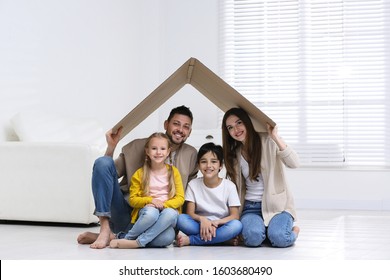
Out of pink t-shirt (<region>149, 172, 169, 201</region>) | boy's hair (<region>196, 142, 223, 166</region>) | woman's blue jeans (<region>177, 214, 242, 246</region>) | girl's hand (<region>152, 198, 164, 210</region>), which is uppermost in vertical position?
boy's hair (<region>196, 142, 223, 166</region>)

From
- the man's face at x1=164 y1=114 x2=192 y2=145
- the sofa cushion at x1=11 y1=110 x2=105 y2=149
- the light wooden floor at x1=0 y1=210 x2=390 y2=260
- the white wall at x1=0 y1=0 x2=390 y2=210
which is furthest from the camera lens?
the white wall at x1=0 y1=0 x2=390 y2=210

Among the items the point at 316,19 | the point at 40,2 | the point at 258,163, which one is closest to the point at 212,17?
the point at 316,19

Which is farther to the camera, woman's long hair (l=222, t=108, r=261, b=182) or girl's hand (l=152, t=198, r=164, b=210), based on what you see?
woman's long hair (l=222, t=108, r=261, b=182)

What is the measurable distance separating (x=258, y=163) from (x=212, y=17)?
3304mm

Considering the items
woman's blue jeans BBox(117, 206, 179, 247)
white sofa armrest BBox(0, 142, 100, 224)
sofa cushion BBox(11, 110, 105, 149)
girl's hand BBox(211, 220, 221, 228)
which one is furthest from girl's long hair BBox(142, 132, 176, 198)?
sofa cushion BBox(11, 110, 105, 149)

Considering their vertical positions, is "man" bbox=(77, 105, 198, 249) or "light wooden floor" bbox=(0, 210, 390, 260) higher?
"man" bbox=(77, 105, 198, 249)

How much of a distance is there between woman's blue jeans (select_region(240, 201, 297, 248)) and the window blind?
2.87 meters

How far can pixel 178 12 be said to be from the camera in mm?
6254

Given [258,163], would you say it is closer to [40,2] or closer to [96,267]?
[96,267]

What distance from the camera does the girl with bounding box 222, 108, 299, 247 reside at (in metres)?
3.04

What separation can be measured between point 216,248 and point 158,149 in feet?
1.69

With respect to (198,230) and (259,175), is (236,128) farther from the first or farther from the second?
(198,230)

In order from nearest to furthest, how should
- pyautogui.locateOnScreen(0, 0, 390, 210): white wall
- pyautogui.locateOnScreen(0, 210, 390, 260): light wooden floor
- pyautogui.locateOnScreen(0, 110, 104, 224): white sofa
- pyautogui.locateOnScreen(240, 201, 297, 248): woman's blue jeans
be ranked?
1. pyautogui.locateOnScreen(0, 210, 390, 260): light wooden floor
2. pyautogui.locateOnScreen(240, 201, 297, 248): woman's blue jeans
3. pyautogui.locateOnScreen(0, 110, 104, 224): white sofa
4. pyautogui.locateOnScreen(0, 0, 390, 210): white wall

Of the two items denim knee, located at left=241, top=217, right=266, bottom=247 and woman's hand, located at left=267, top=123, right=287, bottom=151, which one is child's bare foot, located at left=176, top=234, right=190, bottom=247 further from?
woman's hand, located at left=267, top=123, right=287, bottom=151
